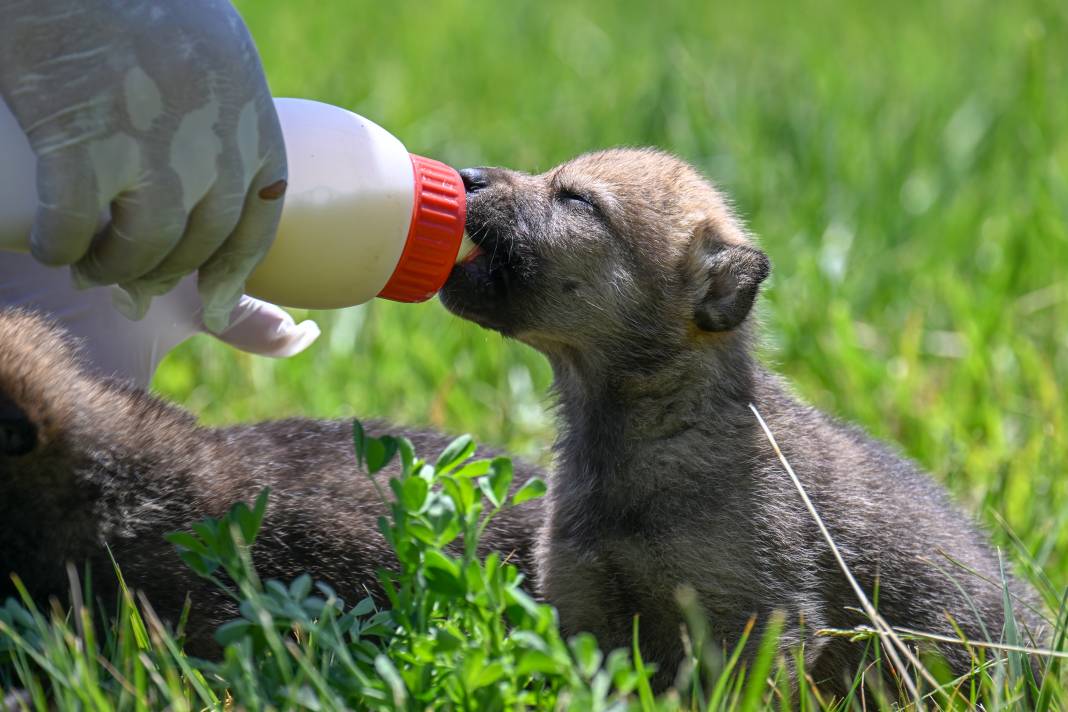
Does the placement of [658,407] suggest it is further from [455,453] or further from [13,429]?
[13,429]

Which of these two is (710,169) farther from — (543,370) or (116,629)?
(116,629)

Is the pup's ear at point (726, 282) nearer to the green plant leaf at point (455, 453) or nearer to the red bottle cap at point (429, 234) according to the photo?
the red bottle cap at point (429, 234)

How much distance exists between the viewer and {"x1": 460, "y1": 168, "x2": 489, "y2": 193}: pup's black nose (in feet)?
10.2

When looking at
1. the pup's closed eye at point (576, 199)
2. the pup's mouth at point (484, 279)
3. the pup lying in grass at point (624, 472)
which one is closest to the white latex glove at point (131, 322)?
the pup lying in grass at point (624, 472)

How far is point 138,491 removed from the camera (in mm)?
2873

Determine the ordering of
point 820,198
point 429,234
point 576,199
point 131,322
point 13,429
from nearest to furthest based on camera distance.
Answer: point 13,429 < point 429,234 < point 576,199 < point 131,322 < point 820,198

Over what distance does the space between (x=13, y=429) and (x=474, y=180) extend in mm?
1110

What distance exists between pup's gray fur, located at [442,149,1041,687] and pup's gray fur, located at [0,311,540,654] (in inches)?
15.2

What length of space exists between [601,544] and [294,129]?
110 cm

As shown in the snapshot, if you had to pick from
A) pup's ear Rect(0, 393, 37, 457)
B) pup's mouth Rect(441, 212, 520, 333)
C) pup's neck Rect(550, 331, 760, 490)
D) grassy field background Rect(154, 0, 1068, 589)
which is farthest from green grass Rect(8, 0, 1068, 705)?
pup's ear Rect(0, 393, 37, 457)

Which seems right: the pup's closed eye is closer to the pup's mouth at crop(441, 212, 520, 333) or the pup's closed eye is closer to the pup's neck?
the pup's mouth at crop(441, 212, 520, 333)

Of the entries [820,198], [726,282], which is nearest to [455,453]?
A: [726,282]

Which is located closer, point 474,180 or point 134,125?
point 134,125

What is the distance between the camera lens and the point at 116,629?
102 inches
